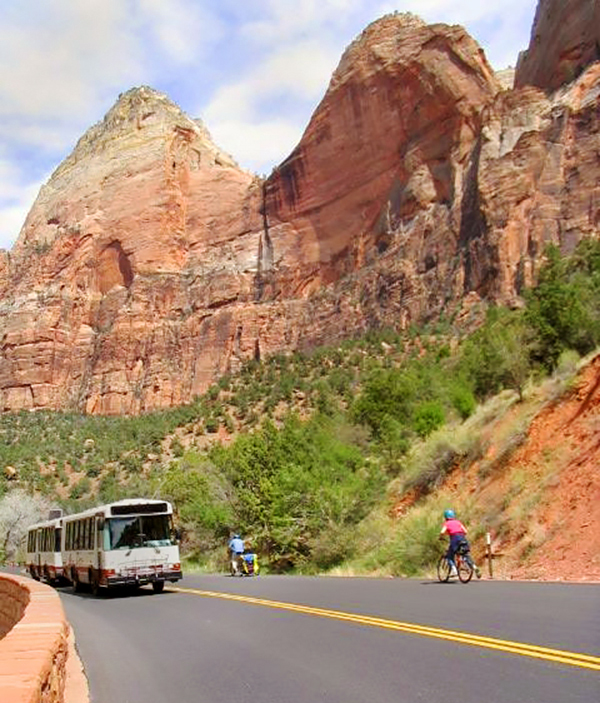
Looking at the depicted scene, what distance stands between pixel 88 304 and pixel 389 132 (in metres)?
44.9

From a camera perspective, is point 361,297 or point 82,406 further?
point 82,406

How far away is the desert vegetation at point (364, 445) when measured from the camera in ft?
89.5

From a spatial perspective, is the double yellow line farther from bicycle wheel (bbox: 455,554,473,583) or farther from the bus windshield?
the bus windshield

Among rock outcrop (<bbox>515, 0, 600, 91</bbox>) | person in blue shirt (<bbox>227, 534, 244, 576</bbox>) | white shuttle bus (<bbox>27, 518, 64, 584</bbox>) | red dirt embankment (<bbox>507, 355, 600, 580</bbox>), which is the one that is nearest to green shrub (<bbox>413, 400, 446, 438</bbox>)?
person in blue shirt (<bbox>227, 534, 244, 576</bbox>)

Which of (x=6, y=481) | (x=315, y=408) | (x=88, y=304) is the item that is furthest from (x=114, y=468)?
(x=88, y=304)

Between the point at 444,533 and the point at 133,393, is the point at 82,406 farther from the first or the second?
the point at 444,533

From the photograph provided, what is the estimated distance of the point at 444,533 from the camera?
54.0ft

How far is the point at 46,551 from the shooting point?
3281 cm

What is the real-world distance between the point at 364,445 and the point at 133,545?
23.5 metres

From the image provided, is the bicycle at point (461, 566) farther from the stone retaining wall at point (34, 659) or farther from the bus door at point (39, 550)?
the bus door at point (39, 550)

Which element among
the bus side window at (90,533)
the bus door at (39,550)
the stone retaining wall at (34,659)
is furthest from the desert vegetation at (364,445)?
the stone retaining wall at (34,659)

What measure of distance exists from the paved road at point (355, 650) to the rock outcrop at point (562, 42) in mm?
60310

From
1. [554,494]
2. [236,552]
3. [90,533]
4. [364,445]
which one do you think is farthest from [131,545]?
[364,445]

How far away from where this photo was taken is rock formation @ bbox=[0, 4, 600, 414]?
67.2 m
